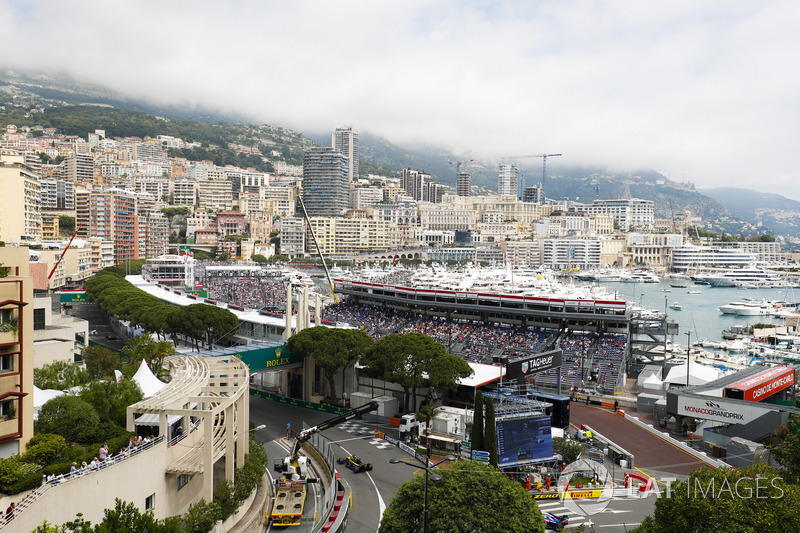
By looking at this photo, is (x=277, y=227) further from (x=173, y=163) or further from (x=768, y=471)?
(x=768, y=471)

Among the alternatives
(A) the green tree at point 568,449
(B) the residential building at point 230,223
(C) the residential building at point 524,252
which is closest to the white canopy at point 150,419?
(A) the green tree at point 568,449

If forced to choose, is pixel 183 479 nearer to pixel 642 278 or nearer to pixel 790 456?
pixel 790 456

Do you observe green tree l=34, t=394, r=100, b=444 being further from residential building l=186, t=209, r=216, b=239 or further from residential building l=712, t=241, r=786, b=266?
residential building l=712, t=241, r=786, b=266

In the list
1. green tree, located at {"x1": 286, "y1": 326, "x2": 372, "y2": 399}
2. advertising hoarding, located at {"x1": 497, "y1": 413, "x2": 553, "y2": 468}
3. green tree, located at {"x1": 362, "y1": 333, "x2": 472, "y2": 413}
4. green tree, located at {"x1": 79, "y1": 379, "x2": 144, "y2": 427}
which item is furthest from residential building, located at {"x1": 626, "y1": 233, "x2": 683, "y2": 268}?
green tree, located at {"x1": 79, "y1": 379, "x2": 144, "y2": 427}

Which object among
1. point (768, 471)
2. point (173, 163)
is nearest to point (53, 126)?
point (173, 163)

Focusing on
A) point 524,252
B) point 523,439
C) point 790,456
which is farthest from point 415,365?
point 524,252

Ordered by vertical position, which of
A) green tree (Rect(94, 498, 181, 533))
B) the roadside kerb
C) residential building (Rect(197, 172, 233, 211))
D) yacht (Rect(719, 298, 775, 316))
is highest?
residential building (Rect(197, 172, 233, 211))

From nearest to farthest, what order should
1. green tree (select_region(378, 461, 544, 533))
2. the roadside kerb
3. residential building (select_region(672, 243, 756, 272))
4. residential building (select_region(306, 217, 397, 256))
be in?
green tree (select_region(378, 461, 544, 533)), the roadside kerb, residential building (select_region(306, 217, 397, 256)), residential building (select_region(672, 243, 756, 272))

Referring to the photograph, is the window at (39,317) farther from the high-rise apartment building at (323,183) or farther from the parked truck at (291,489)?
the high-rise apartment building at (323,183)
